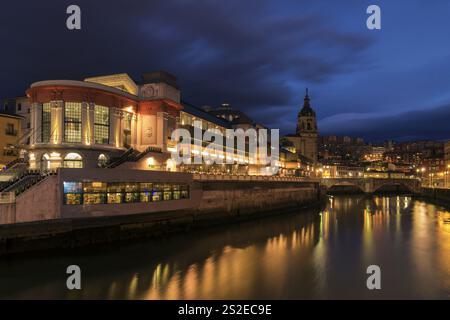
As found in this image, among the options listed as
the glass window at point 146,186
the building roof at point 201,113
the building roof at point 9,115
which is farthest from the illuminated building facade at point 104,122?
the building roof at point 9,115

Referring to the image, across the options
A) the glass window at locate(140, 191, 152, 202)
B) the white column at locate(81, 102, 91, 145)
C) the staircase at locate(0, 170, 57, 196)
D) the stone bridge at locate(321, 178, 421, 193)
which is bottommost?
the stone bridge at locate(321, 178, 421, 193)

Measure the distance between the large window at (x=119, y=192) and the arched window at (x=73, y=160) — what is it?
13914 millimetres

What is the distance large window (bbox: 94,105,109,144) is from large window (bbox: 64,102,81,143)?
2.50 m

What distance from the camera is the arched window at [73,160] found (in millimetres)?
48156

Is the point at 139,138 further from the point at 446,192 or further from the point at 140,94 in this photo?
the point at 446,192

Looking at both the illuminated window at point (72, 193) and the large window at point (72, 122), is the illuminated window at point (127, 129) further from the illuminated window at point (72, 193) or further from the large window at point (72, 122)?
the illuminated window at point (72, 193)

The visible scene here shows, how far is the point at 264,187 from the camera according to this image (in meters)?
69.3

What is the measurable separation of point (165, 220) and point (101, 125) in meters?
19.8

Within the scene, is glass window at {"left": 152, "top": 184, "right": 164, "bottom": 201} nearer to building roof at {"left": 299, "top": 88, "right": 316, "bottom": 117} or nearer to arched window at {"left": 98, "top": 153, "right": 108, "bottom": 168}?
arched window at {"left": 98, "top": 153, "right": 108, "bottom": 168}

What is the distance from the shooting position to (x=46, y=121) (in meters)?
49.4

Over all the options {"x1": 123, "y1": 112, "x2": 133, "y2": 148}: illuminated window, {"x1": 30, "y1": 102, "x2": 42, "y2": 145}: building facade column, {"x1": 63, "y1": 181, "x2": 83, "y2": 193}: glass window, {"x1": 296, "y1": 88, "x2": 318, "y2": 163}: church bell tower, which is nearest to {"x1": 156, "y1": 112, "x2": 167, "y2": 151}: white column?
{"x1": 123, "y1": 112, "x2": 133, "y2": 148}: illuminated window

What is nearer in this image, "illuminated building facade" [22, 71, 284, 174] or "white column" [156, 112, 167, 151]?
"illuminated building facade" [22, 71, 284, 174]

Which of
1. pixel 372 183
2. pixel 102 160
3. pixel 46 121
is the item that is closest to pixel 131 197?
pixel 102 160

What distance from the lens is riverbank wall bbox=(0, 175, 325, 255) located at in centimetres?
3055
